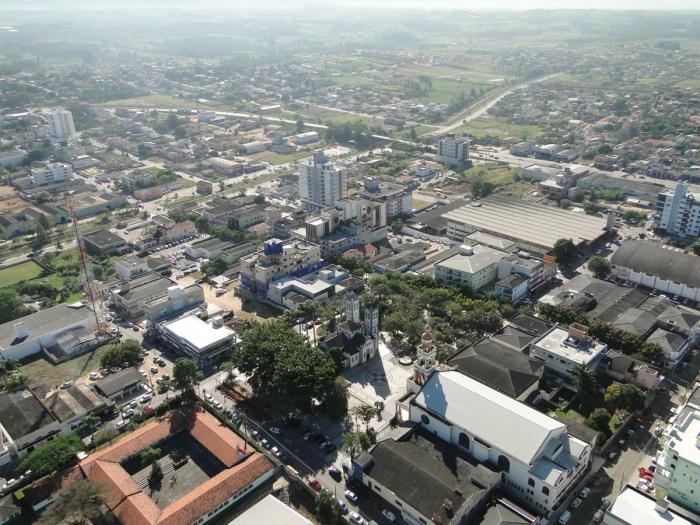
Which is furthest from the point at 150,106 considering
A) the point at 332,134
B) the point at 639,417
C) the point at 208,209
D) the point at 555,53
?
the point at 555,53

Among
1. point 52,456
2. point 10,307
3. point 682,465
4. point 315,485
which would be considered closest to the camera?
point 682,465

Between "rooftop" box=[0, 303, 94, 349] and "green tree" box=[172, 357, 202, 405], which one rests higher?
"green tree" box=[172, 357, 202, 405]

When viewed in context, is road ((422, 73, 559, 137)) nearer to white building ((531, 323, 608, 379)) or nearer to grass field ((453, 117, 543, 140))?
grass field ((453, 117, 543, 140))

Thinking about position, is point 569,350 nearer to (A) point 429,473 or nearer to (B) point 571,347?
(B) point 571,347

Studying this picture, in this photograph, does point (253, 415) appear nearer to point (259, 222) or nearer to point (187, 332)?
point (187, 332)

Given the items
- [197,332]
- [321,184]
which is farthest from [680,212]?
[197,332]

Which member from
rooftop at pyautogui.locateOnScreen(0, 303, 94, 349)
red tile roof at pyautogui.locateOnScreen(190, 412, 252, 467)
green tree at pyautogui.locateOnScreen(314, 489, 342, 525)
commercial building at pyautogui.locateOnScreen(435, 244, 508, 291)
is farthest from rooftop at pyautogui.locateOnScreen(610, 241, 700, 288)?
rooftop at pyautogui.locateOnScreen(0, 303, 94, 349)

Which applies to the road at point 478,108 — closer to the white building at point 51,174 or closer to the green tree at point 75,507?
the white building at point 51,174
